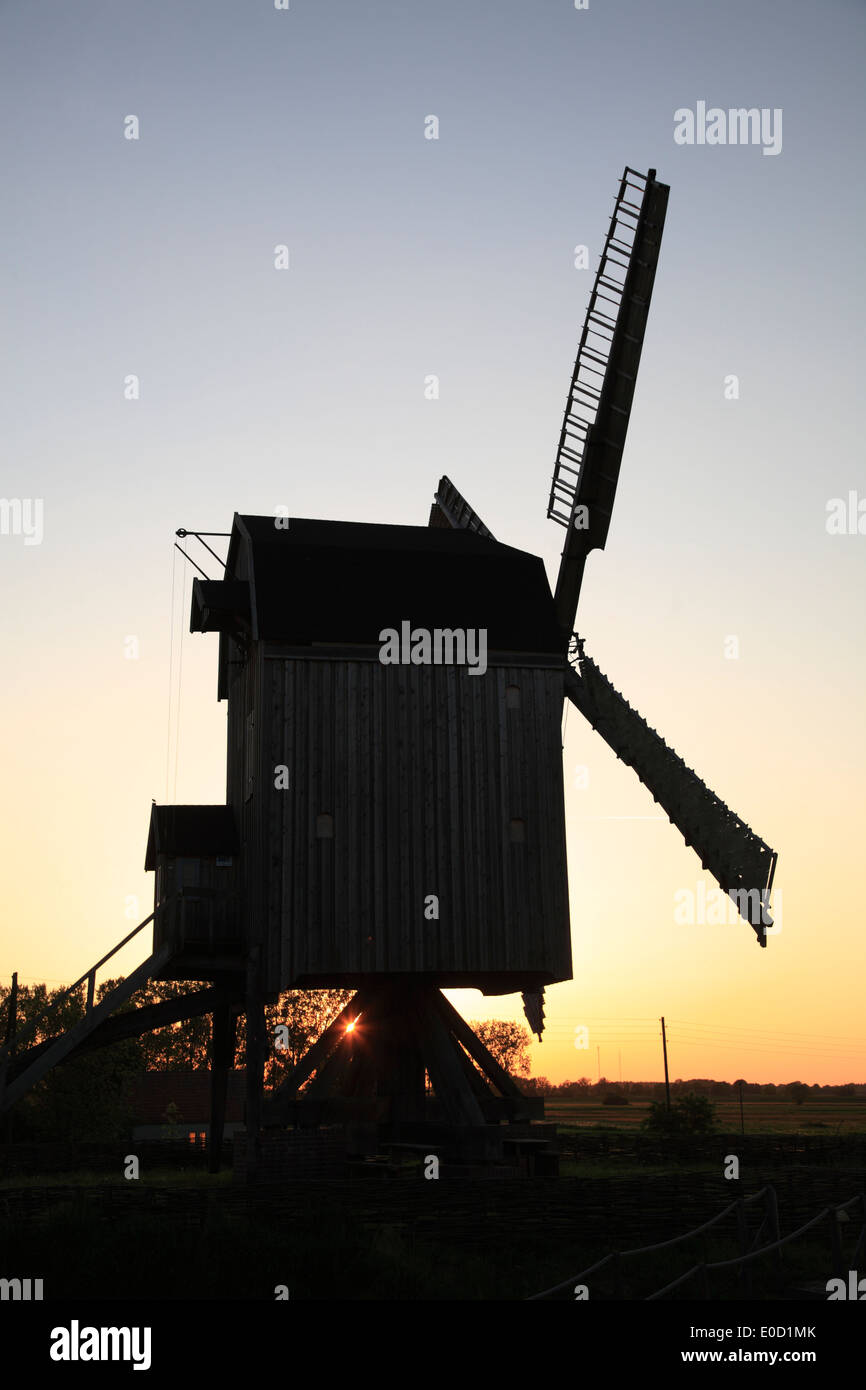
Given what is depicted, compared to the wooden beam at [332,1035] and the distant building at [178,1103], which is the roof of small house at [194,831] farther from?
the distant building at [178,1103]

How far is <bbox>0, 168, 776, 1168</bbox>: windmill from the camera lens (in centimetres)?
2522

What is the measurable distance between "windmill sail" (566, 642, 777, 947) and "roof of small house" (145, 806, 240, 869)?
24.3ft

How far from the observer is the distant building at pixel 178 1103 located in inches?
2559

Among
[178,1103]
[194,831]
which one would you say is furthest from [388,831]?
[178,1103]

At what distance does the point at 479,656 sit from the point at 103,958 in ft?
29.6

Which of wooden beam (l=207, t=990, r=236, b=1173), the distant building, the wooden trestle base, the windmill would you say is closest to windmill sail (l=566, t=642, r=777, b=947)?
the windmill

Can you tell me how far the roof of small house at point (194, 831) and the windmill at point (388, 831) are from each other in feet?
0.16

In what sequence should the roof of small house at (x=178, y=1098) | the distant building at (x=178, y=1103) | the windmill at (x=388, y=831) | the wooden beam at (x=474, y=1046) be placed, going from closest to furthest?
1. the windmill at (x=388, y=831)
2. the wooden beam at (x=474, y=1046)
3. the distant building at (x=178, y=1103)
4. the roof of small house at (x=178, y=1098)

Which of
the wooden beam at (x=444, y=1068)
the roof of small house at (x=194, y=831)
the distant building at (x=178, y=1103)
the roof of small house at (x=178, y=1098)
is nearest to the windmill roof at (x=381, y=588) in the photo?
the roof of small house at (x=194, y=831)

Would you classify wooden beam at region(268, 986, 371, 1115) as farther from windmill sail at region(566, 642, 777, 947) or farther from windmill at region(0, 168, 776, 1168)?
windmill sail at region(566, 642, 777, 947)

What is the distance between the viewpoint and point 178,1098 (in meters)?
68.4

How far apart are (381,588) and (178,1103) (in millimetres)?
47732
